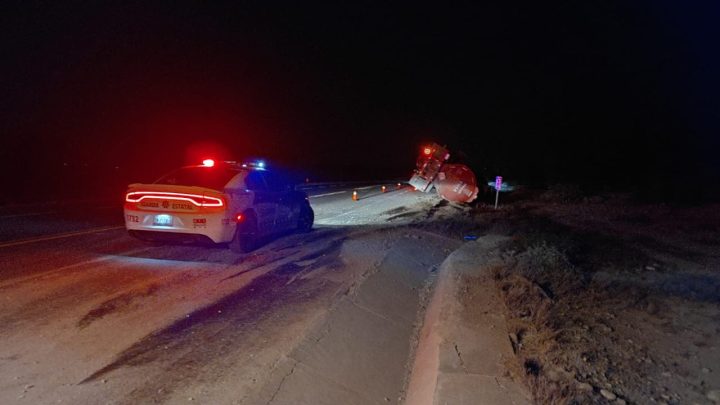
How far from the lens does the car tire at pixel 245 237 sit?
9.02m

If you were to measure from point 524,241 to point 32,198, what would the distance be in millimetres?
17228

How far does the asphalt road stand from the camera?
4.47 m

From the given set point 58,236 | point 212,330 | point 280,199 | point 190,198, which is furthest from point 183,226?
point 58,236

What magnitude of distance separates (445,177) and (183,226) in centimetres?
1459

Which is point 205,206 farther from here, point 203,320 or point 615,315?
point 615,315

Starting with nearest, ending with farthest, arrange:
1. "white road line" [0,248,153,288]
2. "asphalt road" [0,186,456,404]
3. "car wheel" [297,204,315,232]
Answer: "asphalt road" [0,186,456,404], "white road line" [0,248,153,288], "car wheel" [297,204,315,232]

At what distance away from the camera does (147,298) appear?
661 cm

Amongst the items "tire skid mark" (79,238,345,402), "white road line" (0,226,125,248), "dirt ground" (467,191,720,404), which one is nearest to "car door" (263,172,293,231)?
"tire skid mark" (79,238,345,402)

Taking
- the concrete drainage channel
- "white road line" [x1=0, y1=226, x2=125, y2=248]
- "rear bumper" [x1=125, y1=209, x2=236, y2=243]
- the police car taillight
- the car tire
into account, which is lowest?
the concrete drainage channel

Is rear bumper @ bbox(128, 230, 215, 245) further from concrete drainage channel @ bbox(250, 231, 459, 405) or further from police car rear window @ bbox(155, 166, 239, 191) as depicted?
concrete drainage channel @ bbox(250, 231, 459, 405)

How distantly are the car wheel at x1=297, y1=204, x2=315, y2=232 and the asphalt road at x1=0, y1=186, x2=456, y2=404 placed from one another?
139cm

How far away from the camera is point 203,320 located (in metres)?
5.98

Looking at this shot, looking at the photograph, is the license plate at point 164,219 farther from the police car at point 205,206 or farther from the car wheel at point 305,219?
the car wheel at point 305,219

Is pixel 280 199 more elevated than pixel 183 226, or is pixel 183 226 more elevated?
pixel 280 199
